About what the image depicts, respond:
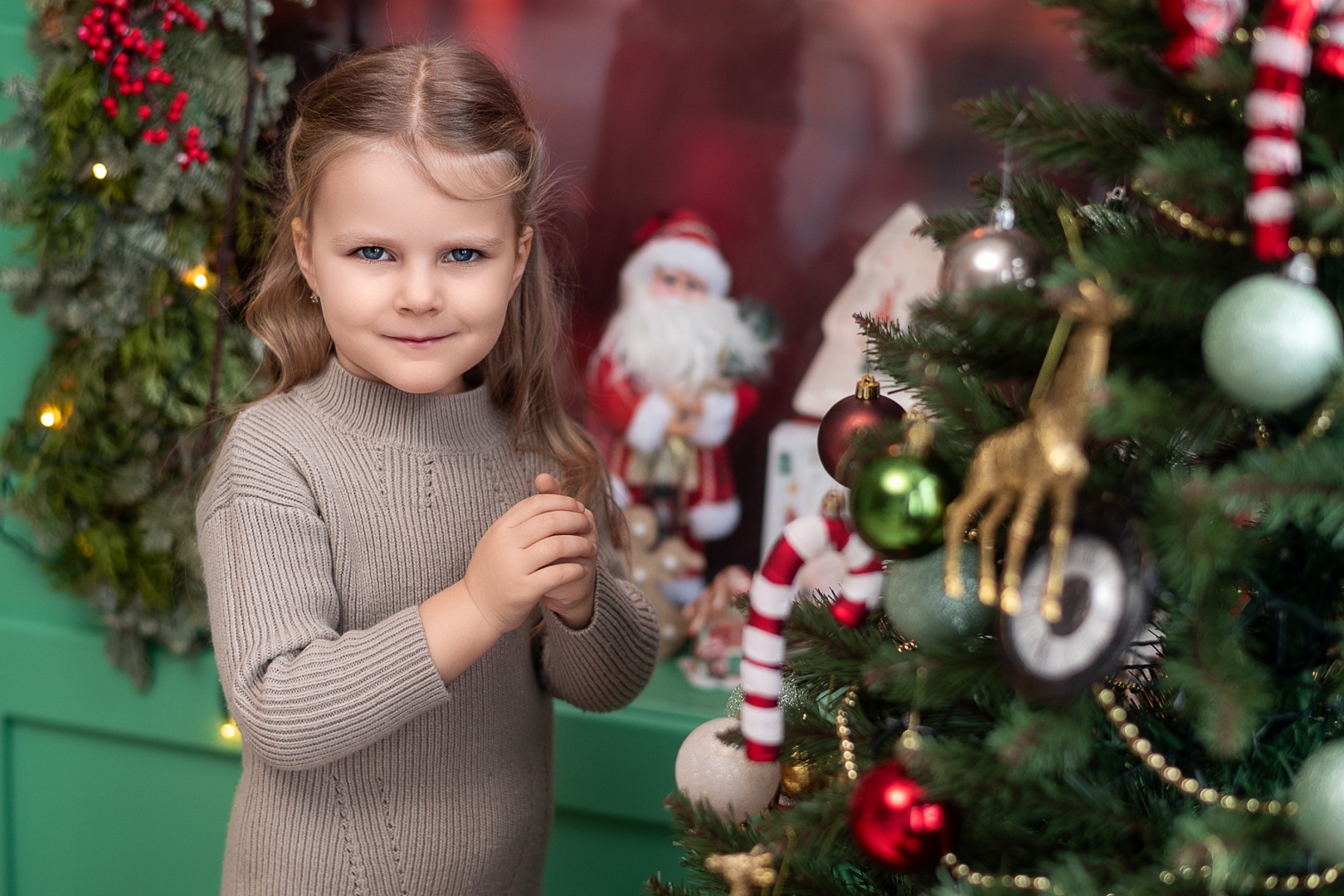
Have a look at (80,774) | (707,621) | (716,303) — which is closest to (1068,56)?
(716,303)

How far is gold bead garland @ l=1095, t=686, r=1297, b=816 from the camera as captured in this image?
541 millimetres

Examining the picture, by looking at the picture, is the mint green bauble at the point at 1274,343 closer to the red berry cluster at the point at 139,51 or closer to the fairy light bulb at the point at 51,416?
the red berry cluster at the point at 139,51

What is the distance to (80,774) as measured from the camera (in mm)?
1721

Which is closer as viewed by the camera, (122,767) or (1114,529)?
(1114,529)

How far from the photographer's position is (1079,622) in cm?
52

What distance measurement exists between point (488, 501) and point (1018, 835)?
1.90 ft

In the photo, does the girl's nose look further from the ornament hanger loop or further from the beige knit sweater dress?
the ornament hanger loop

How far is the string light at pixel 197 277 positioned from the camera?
1.45 m

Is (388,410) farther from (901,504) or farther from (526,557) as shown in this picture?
(901,504)

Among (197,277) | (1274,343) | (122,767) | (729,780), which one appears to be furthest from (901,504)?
(122,767)

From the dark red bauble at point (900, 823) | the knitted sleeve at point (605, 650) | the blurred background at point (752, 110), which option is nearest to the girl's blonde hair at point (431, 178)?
the knitted sleeve at point (605, 650)

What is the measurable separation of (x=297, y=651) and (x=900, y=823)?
50 cm

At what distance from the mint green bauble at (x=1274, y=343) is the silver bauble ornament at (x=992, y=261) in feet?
0.43

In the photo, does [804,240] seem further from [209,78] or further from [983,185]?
[209,78]
